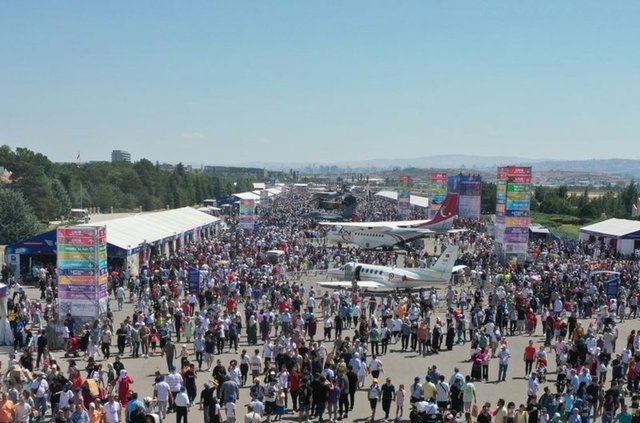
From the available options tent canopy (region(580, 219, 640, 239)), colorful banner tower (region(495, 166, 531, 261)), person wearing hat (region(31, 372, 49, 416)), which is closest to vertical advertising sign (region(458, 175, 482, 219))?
tent canopy (region(580, 219, 640, 239))

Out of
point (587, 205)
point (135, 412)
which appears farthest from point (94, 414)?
point (587, 205)

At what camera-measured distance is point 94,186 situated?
85250 millimetres

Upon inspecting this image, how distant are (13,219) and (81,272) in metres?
29.5

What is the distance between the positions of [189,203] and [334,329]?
268 feet

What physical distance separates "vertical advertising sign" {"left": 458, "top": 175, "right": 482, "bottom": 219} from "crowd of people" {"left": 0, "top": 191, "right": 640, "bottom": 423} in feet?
98.9

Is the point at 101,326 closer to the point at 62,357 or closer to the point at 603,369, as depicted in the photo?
the point at 62,357

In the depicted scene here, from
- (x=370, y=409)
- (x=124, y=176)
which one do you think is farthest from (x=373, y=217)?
(x=370, y=409)

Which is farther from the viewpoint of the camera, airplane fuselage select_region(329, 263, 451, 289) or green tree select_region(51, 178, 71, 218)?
green tree select_region(51, 178, 71, 218)

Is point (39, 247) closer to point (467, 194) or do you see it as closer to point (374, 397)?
point (374, 397)

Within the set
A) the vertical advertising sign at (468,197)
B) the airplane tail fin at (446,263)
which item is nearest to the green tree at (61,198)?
the vertical advertising sign at (468,197)

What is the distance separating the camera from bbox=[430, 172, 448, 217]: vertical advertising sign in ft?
224

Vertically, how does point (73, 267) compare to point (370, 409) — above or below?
above

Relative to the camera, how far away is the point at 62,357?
19.3m

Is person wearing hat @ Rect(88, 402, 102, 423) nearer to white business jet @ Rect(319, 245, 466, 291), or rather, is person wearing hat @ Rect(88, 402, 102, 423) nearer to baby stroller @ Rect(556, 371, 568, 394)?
baby stroller @ Rect(556, 371, 568, 394)
